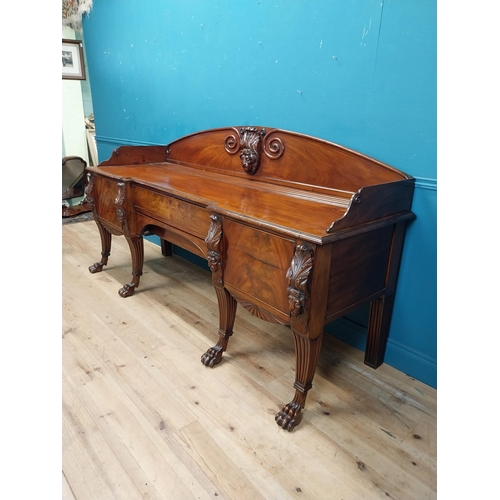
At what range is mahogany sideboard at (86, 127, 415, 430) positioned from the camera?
127 centimetres

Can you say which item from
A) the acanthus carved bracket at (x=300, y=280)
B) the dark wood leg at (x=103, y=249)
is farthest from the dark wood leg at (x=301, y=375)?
the dark wood leg at (x=103, y=249)

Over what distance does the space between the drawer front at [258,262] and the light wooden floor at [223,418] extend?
464 millimetres

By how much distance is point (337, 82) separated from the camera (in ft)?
5.47

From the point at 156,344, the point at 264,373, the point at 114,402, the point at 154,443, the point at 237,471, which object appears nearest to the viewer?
the point at 237,471

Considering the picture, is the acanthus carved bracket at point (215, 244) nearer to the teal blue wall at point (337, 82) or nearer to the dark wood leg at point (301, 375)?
the dark wood leg at point (301, 375)

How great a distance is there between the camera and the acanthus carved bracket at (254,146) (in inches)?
74.6

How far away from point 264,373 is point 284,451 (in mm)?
425

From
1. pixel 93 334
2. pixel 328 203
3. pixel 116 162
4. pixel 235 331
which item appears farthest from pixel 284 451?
pixel 116 162

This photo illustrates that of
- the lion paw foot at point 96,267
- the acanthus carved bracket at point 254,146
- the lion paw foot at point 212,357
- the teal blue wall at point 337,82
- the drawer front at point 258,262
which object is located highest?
the teal blue wall at point 337,82

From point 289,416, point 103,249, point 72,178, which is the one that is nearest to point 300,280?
point 289,416

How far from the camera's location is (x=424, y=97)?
4.64 feet

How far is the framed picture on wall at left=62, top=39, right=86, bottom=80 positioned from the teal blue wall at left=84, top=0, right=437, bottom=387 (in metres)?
2.35

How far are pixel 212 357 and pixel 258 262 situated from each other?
2.00ft
